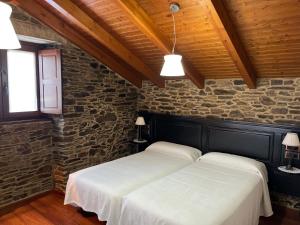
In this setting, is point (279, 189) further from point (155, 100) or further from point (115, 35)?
point (115, 35)

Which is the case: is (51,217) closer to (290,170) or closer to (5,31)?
(5,31)

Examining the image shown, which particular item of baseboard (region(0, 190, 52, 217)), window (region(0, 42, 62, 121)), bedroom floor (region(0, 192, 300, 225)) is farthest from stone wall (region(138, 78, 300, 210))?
baseboard (region(0, 190, 52, 217))

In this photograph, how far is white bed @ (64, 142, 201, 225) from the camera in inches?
101

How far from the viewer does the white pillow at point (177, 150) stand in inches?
153

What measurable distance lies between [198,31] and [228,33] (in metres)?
0.44

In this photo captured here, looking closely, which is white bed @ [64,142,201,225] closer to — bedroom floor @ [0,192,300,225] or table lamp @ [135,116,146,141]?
bedroom floor @ [0,192,300,225]

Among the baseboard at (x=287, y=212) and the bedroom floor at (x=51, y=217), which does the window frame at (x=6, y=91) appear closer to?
the bedroom floor at (x=51, y=217)

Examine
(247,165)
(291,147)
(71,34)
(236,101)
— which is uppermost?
(71,34)

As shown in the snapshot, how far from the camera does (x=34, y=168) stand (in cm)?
377

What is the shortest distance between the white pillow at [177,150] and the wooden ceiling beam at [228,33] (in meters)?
1.47

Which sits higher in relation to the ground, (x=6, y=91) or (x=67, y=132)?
(x=6, y=91)

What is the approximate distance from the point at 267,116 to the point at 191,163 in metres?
1.40

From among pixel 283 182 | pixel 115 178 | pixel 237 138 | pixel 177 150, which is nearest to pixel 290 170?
pixel 283 182

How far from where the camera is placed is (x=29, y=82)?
3.92 meters
